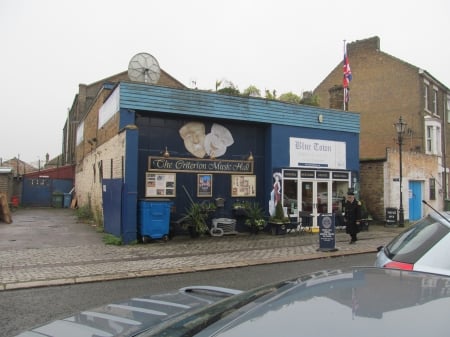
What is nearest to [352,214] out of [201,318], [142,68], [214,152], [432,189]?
[214,152]

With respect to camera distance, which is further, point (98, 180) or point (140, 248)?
point (98, 180)

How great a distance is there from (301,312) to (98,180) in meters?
17.9

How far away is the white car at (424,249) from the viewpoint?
359 cm

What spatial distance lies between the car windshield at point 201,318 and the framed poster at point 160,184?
11427 mm

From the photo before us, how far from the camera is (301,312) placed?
1.78 metres

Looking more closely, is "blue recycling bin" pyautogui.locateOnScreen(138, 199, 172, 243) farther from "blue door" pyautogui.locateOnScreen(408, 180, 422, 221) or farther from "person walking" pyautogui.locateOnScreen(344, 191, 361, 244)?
"blue door" pyautogui.locateOnScreen(408, 180, 422, 221)

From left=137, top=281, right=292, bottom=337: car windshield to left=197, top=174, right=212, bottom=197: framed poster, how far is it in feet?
39.8

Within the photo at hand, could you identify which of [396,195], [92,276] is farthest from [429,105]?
[92,276]

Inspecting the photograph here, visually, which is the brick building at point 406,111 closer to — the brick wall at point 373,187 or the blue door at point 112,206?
the brick wall at point 373,187

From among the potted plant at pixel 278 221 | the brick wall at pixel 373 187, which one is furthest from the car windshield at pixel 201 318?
the brick wall at pixel 373 187

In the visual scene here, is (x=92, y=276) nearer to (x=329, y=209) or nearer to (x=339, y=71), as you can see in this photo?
(x=329, y=209)

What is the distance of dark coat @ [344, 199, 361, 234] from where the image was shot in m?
13.1

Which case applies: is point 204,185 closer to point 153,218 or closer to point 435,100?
point 153,218

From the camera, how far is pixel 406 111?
1113 inches
